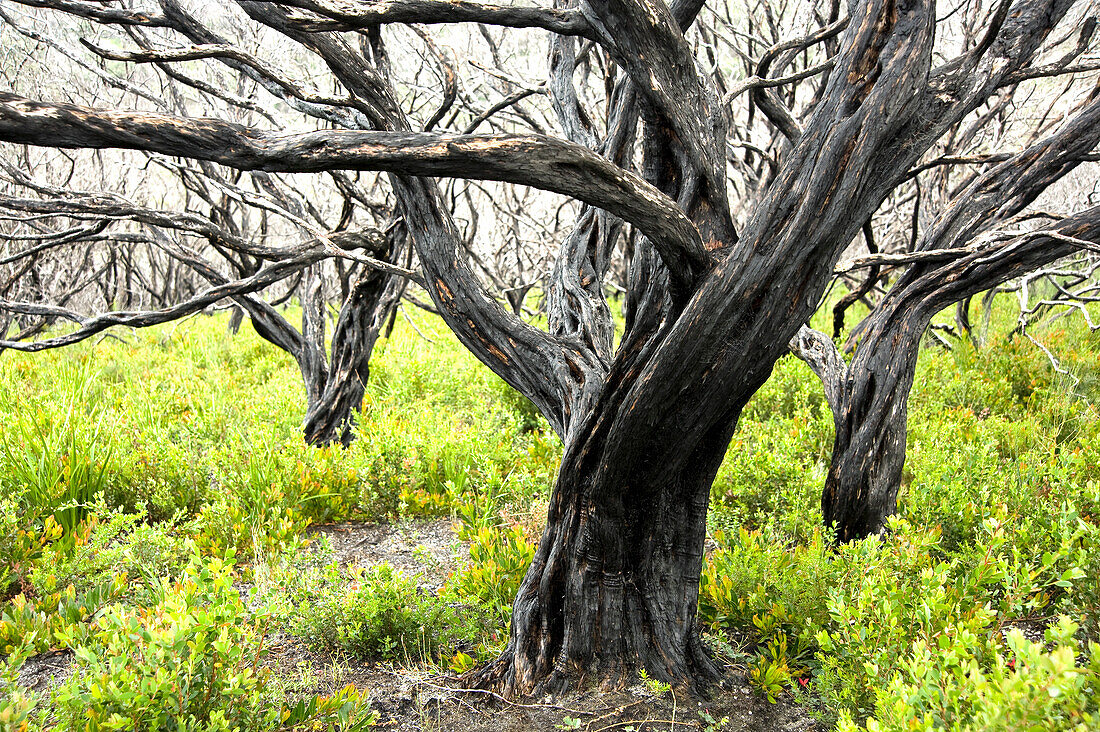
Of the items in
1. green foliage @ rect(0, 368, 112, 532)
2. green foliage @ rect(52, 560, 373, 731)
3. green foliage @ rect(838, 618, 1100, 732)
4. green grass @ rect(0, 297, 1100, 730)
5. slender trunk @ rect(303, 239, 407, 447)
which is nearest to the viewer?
green foliage @ rect(838, 618, 1100, 732)

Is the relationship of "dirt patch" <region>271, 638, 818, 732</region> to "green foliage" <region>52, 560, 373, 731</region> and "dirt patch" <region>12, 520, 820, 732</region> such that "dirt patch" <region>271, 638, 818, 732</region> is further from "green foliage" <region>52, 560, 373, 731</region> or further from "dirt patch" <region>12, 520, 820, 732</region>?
"green foliage" <region>52, 560, 373, 731</region>

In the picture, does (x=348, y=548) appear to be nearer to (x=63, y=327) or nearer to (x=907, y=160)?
(x=907, y=160)

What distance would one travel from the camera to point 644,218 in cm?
192

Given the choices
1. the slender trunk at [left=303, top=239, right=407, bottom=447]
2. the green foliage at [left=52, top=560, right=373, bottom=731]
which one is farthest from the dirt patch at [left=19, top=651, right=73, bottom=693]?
the slender trunk at [left=303, top=239, right=407, bottom=447]

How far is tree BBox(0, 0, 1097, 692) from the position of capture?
167 cm

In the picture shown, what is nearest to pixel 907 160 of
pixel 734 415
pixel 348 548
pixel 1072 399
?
pixel 734 415

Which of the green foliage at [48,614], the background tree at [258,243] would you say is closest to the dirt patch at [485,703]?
the green foliage at [48,614]

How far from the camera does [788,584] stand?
2.85 metres

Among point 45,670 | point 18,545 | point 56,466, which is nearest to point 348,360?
point 56,466

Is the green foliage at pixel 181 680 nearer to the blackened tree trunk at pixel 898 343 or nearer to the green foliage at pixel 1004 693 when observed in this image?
the green foliage at pixel 1004 693

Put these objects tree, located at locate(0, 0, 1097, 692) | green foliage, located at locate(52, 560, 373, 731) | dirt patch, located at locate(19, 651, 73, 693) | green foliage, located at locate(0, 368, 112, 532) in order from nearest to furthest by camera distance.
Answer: tree, located at locate(0, 0, 1097, 692)
green foliage, located at locate(52, 560, 373, 731)
dirt patch, located at locate(19, 651, 73, 693)
green foliage, located at locate(0, 368, 112, 532)

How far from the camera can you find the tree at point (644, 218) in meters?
1.67

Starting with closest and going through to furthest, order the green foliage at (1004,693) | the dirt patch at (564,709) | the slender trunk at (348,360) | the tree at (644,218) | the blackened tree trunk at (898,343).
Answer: the green foliage at (1004,693) < the tree at (644,218) < the dirt patch at (564,709) < the blackened tree trunk at (898,343) < the slender trunk at (348,360)

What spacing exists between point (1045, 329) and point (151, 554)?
887 centimetres
